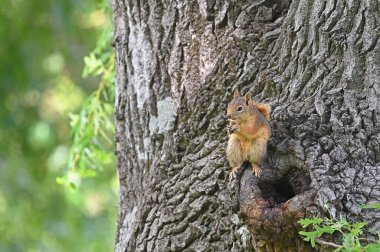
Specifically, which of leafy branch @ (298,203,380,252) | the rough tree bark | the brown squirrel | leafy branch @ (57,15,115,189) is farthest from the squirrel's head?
leafy branch @ (57,15,115,189)

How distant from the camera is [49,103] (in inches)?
312

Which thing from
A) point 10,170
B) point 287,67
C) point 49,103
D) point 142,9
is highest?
point 49,103

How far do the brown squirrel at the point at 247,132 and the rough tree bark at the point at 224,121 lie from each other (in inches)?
1.6

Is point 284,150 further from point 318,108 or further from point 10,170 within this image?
point 10,170

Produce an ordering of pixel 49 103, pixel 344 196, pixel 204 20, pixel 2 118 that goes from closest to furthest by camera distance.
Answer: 1. pixel 344 196
2. pixel 204 20
3. pixel 2 118
4. pixel 49 103

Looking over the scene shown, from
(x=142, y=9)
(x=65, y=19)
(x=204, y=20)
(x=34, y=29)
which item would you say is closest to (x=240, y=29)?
(x=204, y=20)

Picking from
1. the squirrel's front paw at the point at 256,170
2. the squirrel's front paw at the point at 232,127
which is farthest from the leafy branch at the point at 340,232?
the squirrel's front paw at the point at 232,127

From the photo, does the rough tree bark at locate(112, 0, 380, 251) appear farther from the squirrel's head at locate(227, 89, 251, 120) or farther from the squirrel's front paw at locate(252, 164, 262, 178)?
the squirrel's head at locate(227, 89, 251, 120)

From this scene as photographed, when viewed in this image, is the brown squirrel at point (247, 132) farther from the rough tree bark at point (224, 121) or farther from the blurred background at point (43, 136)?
the blurred background at point (43, 136)

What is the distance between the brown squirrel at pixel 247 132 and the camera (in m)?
2.72

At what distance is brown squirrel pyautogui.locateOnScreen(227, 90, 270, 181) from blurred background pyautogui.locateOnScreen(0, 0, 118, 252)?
171 inches

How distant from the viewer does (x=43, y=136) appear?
739 centimetres

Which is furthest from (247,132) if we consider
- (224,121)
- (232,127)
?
(224,121)

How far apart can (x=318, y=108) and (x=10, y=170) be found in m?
5.15
